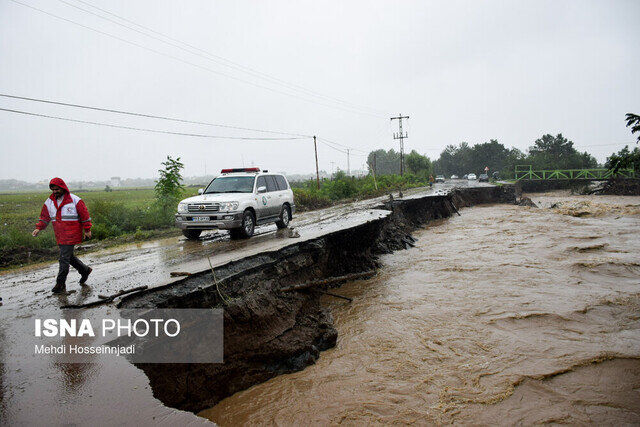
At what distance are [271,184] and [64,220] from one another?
21.2 feet

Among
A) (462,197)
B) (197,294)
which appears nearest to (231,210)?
(197,294)

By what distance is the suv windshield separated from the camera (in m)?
10.5

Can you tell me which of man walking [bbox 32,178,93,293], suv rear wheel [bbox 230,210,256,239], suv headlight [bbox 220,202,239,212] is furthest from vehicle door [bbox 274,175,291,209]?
man walking [bbox 32,178,93,293]

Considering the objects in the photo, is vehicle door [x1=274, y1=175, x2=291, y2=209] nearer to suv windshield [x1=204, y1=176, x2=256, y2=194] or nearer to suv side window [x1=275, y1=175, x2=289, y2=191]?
suv side window [x1=275, y1=175, x2=289, y2=191]

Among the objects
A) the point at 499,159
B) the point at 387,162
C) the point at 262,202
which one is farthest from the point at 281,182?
the point at 387,162

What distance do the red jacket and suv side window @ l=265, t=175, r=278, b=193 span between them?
5.92 meters

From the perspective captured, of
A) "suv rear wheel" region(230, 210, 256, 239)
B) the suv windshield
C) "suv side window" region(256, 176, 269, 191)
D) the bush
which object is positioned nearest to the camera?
"suv rear wheel" region(230, 210, 256, 239)

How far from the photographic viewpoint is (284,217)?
39.5 feet

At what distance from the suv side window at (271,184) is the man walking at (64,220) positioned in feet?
19.3

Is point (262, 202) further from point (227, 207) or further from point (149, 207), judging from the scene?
point (149, 207)

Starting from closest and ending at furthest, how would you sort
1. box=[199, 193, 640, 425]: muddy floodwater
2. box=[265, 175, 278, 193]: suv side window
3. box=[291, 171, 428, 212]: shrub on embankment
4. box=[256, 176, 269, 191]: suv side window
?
1. box=[199, 193, 640, 425]: muddy floodwater
2. box=[256, 176, 269, 191]: suv side window
3. box=[265, 175, 278, 193]: suv side window
4. box=[291, 171, 428, 212]: shrub on embankment

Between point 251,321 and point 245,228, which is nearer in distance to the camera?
point 251,321

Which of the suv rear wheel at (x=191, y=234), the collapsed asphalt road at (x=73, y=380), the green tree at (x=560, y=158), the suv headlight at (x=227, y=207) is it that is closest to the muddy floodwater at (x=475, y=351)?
the collapsed asphalt road at (x=73, y=380)

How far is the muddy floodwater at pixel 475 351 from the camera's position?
14.1ft
